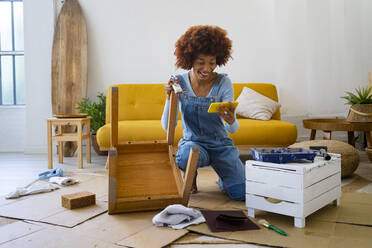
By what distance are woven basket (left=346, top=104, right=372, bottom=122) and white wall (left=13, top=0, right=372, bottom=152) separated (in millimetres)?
827

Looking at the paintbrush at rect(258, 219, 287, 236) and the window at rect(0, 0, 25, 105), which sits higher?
the window at rect(0, 0, 25, 105)

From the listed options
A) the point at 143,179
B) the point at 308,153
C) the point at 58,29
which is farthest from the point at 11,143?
the point at 308,153

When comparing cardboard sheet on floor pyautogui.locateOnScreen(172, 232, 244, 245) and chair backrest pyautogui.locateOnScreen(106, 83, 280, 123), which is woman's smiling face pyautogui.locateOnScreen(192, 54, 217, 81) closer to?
cardboard sheet on floor pyautogui.locateOnScreen(172, 232, 244, 245)

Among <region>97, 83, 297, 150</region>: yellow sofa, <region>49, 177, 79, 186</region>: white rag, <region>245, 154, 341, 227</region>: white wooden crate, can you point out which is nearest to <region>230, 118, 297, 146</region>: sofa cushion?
<region>97, 83, 297, 150</region>: yellow sofa

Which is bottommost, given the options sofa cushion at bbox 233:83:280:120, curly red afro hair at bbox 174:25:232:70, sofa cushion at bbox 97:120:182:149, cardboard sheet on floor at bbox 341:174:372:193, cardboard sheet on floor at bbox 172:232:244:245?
cardboard sheet on floor at bbox 172:232:244:245

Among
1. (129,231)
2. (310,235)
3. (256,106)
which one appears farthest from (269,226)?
(256,106)

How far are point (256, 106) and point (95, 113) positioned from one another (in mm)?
1849

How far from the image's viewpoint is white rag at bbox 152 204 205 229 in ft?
6.22

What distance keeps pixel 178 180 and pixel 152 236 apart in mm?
481

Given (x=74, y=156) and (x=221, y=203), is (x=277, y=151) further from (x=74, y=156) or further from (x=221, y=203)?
(x=74, y=156)

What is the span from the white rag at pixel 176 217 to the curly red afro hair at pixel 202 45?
98 centimetres

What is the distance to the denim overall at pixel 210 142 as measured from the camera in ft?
7.86

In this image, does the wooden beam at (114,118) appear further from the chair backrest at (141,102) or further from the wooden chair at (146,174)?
the chair backrest at (141,102)

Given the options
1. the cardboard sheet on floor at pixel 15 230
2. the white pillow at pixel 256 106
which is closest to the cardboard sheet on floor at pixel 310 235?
the cardboard sheet on floor at pixel 15 230
